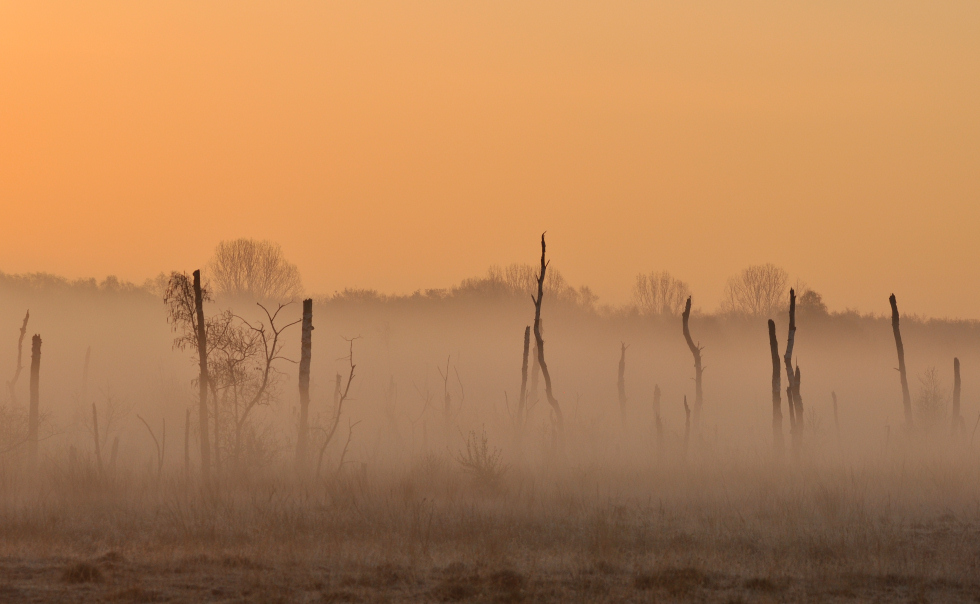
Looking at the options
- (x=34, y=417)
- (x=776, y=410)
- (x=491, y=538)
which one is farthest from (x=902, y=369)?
(x=34, y=417)

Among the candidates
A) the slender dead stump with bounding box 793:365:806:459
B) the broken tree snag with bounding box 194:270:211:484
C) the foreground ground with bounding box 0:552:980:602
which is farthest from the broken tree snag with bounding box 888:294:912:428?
the broken tree snag with bounding box 194:270:211:484

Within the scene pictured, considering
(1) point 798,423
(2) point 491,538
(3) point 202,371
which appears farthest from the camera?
(1) point 798,423

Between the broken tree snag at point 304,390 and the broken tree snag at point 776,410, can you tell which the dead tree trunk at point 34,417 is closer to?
the broken tree snag at point 304,390

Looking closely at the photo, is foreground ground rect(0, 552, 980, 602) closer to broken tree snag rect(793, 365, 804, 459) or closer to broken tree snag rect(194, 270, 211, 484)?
broken tree snag rect(194, 270, 211, 484)

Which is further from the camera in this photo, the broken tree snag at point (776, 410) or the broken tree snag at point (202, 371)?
the broken tree snag at point (776, 410)

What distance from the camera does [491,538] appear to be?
47.1 ft

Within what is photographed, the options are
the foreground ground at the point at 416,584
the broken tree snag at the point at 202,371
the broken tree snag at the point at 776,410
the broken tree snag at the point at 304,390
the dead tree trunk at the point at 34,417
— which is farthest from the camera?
the broken tree snag at the point at 776,410

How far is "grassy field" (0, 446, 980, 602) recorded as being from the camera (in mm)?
11039

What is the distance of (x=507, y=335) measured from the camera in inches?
3410

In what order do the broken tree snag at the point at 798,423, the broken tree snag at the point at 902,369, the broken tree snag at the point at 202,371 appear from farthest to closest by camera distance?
the broken tree snag at the point at 902,369 < the broken tree snag at the point at 798,423 < the broken tree snag at the point at 202,371

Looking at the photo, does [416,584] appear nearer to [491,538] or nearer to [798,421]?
[491,538]

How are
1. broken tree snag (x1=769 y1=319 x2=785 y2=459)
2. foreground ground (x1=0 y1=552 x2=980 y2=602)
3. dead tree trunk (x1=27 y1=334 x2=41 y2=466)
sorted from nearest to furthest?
foreground ground (x1=0 y1=552 x2=980 y2=602) → dead tree trunk (x1=27 y1=334 x2=41 y2=466) → broken tree snag (x1=769 y1=319 x2=785 y2=459)

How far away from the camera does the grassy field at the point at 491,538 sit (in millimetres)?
11039

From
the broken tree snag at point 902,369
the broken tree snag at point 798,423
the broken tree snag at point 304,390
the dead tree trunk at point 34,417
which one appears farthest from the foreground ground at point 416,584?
the broken tree snag at point 902,369
